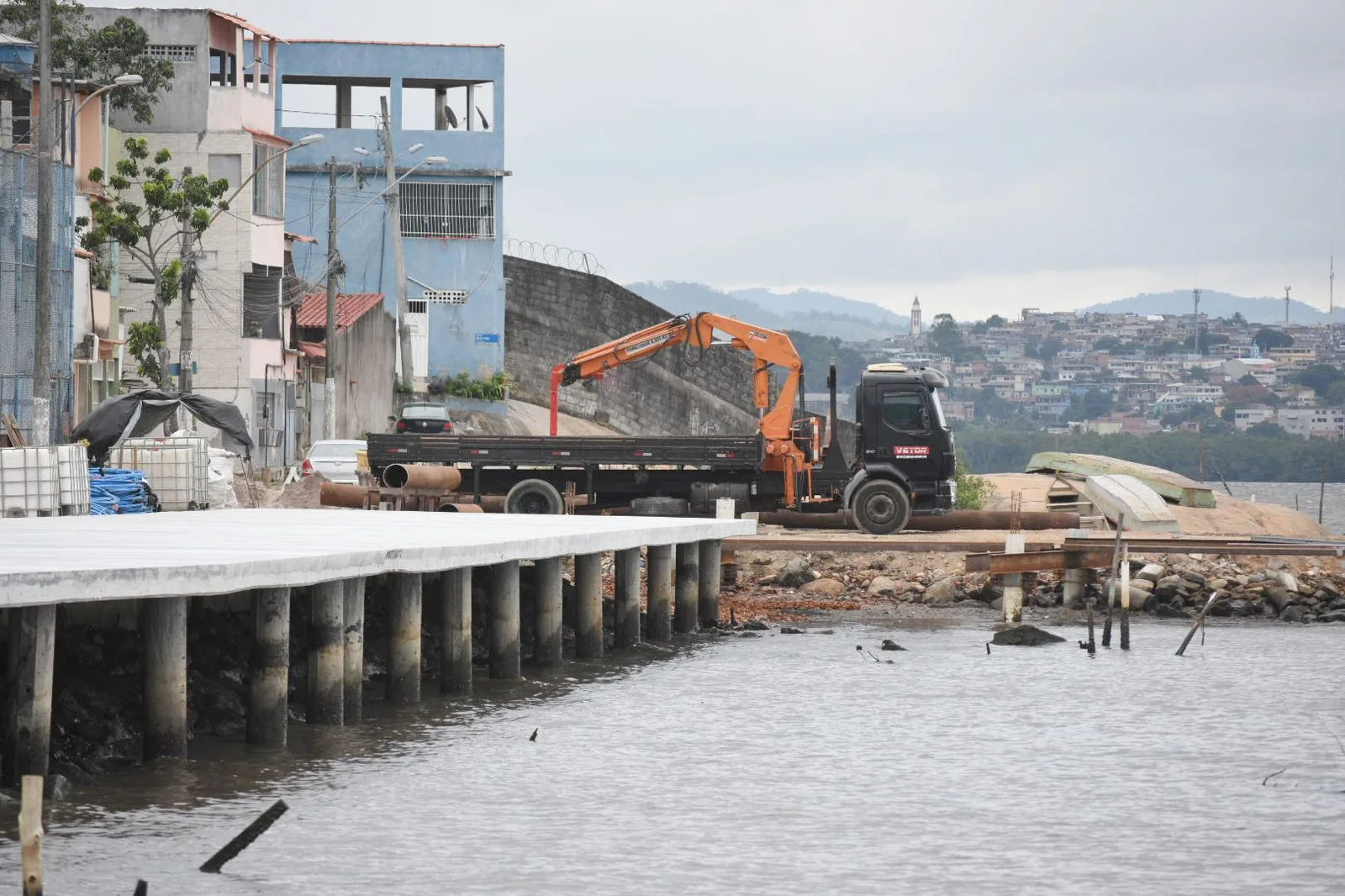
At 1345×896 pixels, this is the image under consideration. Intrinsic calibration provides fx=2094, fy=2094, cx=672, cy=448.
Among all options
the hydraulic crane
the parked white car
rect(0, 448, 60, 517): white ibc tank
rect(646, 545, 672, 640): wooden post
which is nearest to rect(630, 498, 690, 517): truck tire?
the hydraulic crane

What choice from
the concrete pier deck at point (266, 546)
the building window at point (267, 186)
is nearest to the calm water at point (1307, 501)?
the building window at point (267, 186)

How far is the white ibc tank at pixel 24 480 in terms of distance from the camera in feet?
88.4

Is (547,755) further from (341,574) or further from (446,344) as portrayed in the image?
(446,344)

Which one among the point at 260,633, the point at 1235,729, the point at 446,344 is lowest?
the point at 1235,729

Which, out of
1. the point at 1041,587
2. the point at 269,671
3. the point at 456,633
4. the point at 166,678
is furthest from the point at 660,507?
the point at 166,678

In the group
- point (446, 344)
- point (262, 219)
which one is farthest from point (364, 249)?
point (262, 219)

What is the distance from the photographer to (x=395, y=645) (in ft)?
73.1

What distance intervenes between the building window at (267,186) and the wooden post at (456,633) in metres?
35.4

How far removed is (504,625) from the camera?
81.8 feet

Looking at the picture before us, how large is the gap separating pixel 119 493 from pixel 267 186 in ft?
97.6

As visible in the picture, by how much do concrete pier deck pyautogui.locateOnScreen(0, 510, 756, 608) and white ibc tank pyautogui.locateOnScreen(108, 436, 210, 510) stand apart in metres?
1.59

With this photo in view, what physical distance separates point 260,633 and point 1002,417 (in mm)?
183965

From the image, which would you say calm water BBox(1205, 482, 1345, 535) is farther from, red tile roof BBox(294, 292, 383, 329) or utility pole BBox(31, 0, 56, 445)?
utility pole BBox(31, 0, 56, 445)

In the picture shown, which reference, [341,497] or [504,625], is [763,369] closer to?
[341,497]
